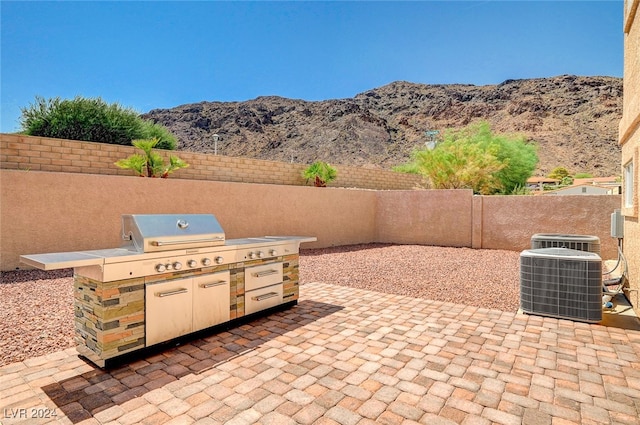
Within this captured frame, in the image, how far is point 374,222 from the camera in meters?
13.7

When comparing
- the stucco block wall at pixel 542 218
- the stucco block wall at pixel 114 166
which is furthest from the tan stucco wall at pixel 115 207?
the stucco block wall at pixel 542 218

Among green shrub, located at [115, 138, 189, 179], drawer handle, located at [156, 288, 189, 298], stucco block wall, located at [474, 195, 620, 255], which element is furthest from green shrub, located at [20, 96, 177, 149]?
A: stucco block wall, located at [474, 195, 620, 255]

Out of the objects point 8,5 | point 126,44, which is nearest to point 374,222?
point 8,5

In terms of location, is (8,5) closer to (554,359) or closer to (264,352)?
(264,352)

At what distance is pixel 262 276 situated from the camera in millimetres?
4289

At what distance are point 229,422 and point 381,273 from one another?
558 centimetres

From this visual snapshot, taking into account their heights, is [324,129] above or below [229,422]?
above

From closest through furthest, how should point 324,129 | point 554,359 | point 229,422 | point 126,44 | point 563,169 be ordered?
point 229,422
point 554,359
point 126,44
point 563,169
point 324,129

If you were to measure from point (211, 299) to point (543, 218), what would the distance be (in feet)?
35.1

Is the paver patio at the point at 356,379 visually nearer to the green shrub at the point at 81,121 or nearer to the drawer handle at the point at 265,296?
the drawer handle at the point at 265,296

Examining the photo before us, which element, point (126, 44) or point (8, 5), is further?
point (126, 44)

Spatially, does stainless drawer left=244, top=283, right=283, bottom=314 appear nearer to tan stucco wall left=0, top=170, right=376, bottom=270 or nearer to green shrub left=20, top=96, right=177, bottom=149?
tan stucco wall left=0, top=170, right=376, bottom=270

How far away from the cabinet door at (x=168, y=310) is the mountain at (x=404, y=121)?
37.4m
